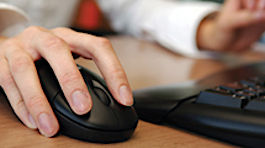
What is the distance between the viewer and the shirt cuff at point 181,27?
77 cm

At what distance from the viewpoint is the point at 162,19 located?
0.89 meters

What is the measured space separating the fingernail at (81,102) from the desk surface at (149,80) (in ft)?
0.09

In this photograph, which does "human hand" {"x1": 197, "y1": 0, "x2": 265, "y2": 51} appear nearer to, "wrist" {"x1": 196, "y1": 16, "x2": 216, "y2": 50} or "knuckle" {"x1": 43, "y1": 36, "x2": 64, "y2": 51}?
"wrist" {"x1": 196, "y1": 16, "x2": 216, "y2": 50}

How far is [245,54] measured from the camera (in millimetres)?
821

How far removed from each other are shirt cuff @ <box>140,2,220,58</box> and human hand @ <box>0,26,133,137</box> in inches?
18.6

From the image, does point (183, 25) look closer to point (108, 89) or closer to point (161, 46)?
point (161, 46)

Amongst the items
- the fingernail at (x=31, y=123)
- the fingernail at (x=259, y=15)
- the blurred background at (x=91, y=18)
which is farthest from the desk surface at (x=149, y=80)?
the blurred background at (x=91, y=18)

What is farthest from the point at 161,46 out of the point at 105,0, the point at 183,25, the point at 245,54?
the point at 105,0

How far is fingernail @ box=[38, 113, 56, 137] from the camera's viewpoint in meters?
0.23

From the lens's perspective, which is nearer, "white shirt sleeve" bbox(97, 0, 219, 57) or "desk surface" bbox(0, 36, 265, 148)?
"desk surface" bbox(0, 36, 265, 148)

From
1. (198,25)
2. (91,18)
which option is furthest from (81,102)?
(91,18)

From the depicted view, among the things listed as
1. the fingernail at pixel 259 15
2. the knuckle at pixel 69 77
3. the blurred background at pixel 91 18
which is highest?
the fingernail at pixel 259 15

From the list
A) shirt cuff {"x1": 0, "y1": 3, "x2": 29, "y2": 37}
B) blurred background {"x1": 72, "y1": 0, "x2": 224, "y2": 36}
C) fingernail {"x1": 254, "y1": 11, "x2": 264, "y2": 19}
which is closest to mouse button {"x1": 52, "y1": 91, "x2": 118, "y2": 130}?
shirt cuff {"x1": 0, "y1": 3, "x2": 29, "y2": 37}

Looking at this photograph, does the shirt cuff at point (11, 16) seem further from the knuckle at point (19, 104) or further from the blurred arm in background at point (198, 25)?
the blurred arm in background at point (198, 25)
